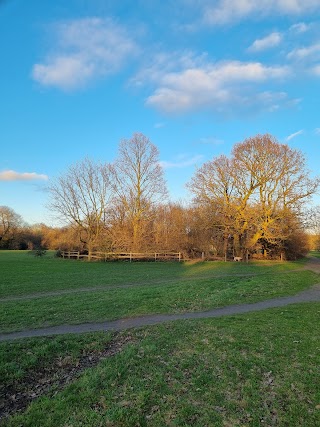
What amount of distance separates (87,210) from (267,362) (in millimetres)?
35429

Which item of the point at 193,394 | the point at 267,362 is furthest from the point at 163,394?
the point at 267,362

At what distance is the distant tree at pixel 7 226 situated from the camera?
68438mm

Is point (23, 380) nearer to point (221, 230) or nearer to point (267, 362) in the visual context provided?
point (267, 362)

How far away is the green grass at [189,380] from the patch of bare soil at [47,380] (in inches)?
6.5

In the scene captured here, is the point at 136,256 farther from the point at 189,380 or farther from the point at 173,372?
the point at 189,380

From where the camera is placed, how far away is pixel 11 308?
33.5ft

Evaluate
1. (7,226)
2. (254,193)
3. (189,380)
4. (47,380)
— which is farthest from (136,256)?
(7,226)

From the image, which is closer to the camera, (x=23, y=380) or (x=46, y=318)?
(x=23, y=380)

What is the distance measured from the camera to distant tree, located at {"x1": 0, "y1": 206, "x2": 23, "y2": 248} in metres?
68.4

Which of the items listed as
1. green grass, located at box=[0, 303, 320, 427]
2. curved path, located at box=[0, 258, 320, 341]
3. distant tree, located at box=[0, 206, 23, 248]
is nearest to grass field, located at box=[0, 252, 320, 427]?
green grass, located at box=[0, 303, 320, 427]

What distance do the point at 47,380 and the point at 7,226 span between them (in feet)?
240

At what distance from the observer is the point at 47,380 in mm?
5277

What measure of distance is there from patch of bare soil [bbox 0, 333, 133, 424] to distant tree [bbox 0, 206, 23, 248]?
69889mm

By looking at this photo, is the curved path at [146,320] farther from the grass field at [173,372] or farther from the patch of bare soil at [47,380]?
the patch of bare soil at [47,380]
